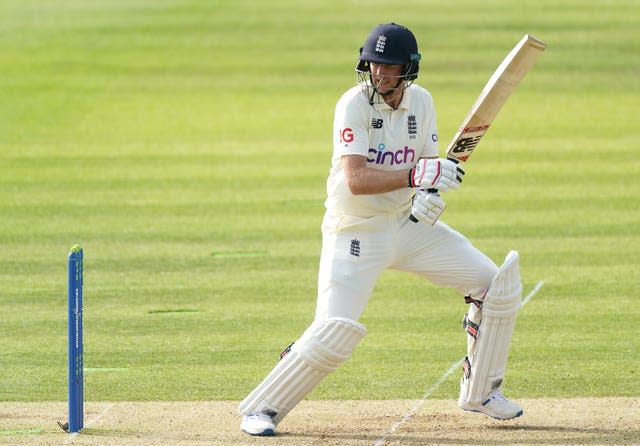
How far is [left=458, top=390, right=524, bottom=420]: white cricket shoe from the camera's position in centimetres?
673

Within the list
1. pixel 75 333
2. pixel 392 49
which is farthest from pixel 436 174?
pixel 75 333

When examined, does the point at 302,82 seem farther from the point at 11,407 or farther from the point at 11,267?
the point at 11,407

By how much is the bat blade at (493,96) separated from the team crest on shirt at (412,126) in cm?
20

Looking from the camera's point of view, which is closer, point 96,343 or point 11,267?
point 96,343

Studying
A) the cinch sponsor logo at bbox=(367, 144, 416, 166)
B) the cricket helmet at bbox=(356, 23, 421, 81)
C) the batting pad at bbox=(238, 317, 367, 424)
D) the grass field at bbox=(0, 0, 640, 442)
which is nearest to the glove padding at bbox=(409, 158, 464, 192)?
Result: the cinch sponsor logo at bbox=(367, 144, 416, 166)

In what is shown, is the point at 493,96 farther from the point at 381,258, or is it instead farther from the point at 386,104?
the point at 381,258

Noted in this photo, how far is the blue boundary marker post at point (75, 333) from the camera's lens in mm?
6320

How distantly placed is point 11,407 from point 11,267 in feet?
12.7

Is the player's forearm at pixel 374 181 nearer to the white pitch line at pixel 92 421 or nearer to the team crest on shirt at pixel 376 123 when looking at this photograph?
the team crest on shirt at pixel 376 123

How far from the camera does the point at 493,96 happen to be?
673cm

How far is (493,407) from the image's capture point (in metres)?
6.74

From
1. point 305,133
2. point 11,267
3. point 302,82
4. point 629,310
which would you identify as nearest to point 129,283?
point 11,267

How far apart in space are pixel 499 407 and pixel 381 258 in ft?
3.18

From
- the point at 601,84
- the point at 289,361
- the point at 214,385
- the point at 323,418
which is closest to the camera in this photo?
the point at 289,361
